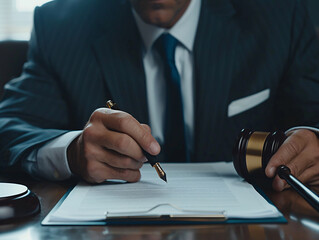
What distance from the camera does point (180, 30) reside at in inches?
45.4

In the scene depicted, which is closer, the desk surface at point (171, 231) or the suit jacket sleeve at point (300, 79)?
the desk surface at point (171, 231)

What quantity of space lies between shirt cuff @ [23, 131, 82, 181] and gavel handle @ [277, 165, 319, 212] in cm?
36

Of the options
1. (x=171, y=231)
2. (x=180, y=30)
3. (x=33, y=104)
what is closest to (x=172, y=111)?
(x=180, y=30)

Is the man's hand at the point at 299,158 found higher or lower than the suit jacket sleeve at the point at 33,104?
lower

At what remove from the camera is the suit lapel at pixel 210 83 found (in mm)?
1121

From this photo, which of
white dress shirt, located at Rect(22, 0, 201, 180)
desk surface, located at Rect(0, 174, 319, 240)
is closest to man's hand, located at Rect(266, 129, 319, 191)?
desk surface, located at Rect(0, 174, 319, 240)

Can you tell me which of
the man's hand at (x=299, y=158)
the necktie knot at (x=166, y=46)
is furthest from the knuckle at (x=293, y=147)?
the necktie knot at (x=166, y=46)

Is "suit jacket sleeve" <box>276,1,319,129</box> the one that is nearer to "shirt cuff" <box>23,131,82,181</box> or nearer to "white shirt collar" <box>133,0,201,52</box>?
"white shirt collar" <box>133,0,201,52</box>

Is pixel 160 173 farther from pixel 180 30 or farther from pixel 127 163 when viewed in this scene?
pixel 180 30

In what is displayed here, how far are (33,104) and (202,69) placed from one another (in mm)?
→ 425

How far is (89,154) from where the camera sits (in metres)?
0.74

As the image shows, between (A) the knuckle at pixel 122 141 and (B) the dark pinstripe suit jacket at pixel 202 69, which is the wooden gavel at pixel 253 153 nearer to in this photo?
(A) the knuckle at pixel 122 141

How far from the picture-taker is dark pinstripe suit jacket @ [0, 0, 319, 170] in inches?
44.1

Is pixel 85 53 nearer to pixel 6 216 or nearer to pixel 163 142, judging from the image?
pixel 163 142
